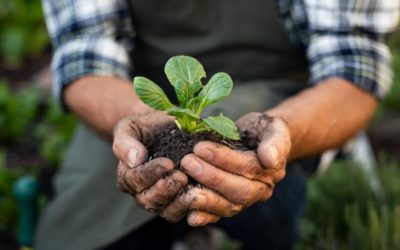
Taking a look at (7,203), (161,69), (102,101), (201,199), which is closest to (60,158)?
(7,203)

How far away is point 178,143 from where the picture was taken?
1.38 meters

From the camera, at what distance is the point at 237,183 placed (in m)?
1.36

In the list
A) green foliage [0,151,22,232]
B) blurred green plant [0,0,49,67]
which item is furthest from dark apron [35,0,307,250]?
blurred green plant [0,0,49,67]

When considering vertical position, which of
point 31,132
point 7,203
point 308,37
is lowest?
point 31,132

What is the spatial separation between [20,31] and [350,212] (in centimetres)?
206

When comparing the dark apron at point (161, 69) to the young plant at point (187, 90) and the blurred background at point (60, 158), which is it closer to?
the blurred background at point (60, 158)

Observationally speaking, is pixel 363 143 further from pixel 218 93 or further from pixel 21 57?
pixel 21 57

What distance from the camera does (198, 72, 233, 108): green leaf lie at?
136 cm

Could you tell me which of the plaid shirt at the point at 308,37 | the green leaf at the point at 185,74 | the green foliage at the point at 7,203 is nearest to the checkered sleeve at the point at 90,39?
the plaid shirt at the point at 308,37

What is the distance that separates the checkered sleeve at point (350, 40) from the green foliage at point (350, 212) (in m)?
0.32

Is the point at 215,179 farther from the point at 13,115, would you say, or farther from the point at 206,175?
the point at 13,115

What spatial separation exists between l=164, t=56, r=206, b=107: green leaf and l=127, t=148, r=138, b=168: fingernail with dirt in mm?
124

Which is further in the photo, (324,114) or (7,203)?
(7,203)

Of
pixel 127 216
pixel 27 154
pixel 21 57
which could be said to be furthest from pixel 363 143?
pixel 21 57
